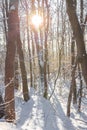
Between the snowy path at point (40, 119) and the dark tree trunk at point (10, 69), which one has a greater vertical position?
the dark tree trunk at point (10, 69)

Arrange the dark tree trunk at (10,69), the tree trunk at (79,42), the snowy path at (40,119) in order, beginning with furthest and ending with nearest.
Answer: the snowy path at (40,119) < the dark tree trunk at (10,69) < the tree trunk at (79,42)

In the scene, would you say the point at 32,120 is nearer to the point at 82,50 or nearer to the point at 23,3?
the point at 82,50

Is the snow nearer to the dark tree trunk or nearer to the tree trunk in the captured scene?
the dark tree trunk

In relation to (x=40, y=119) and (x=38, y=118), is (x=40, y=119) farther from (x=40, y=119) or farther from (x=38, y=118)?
(x=38, y=118)

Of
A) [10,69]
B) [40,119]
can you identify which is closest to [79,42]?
[10,69]

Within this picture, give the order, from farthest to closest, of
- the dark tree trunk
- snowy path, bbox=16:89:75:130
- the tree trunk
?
1. snowy path, bbox=16:89:75:130
2. the dark tree trunk
3. the tree trunk

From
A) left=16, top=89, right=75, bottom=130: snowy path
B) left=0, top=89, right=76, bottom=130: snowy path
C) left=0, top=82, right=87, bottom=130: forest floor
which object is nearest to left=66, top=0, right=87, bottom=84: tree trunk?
left=0, top=82, right=87, bottom=130: forest floor

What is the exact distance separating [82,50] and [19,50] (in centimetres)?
932

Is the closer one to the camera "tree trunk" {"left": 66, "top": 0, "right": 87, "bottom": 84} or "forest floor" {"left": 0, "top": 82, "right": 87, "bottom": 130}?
"tree trunk" {"left": 66, "top": 0, "right": 87, "bottom": 84}

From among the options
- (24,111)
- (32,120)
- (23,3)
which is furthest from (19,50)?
(23,3)

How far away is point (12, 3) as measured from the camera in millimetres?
8883

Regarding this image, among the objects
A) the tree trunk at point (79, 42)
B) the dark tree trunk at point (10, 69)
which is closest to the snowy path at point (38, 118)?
the dark tree trunk at point (10, 69)

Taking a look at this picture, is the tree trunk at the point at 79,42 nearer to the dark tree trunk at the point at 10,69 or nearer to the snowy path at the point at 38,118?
the snowy path at the point at 38,118

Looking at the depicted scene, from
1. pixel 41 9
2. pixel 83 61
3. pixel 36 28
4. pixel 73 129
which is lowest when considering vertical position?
pixel 73 129
